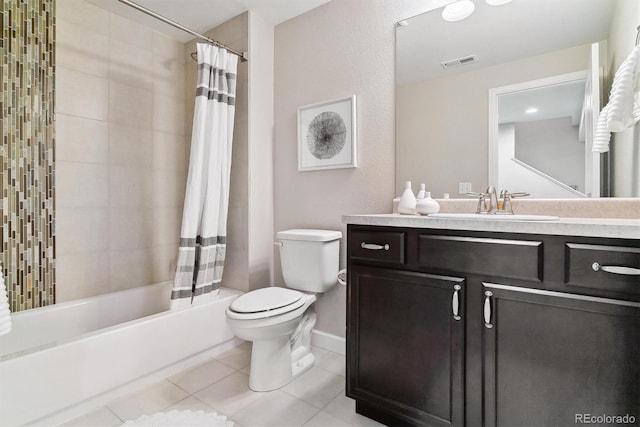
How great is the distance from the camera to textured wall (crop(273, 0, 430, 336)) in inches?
76.0

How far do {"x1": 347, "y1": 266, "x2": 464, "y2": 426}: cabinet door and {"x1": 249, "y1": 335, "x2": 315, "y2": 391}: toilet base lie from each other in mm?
451

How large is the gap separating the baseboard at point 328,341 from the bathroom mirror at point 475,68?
1112mm

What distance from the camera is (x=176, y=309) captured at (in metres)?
1.92

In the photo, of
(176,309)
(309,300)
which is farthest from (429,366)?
(176,309)

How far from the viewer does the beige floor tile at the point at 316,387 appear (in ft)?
5.33

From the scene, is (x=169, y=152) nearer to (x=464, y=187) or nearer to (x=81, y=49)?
(x=81, y=49)

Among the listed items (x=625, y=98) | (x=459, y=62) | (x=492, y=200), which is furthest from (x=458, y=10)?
(x=492, y=200)

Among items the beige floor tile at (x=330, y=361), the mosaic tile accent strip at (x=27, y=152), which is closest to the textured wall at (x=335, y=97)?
the beige floor tile at (x=330, y=361)

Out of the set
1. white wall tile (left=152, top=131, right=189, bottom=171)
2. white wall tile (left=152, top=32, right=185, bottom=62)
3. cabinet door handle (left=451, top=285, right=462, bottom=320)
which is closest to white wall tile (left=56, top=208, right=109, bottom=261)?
white wall tile (left=152, top=131, right=189, bottom=171)

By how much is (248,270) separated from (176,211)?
911 mm

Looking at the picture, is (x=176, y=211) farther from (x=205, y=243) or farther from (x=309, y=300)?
(x=309, y=300)

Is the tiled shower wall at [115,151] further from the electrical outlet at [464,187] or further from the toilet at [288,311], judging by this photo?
the electrical outlet at [464,187]

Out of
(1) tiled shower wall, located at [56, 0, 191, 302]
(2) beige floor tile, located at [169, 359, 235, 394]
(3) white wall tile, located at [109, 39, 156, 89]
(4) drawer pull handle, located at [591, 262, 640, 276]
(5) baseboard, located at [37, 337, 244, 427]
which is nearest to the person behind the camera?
(4) drawer pull handle, located at [591, 262, 640, 276]

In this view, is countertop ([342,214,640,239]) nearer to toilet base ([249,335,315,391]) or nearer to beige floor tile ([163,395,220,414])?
toilet base ([249,335,315,391])
